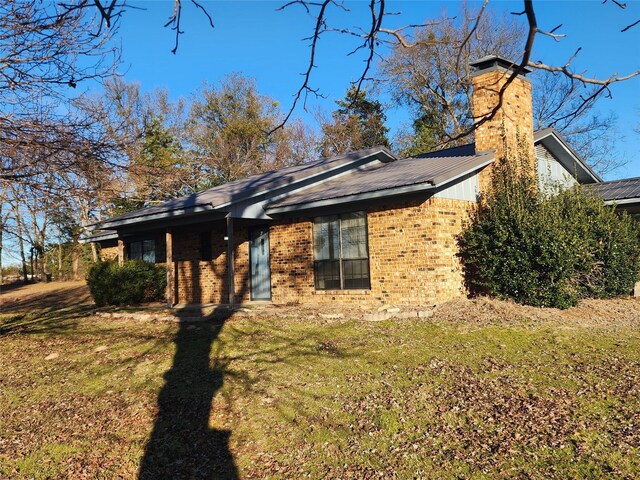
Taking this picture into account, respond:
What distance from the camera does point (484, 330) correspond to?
8.75 metres

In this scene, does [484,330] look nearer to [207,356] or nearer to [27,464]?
[207,356]

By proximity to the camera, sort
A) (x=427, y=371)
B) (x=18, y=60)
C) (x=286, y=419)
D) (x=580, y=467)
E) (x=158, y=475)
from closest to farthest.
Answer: (x=580, y=467)
(x=158, y=475)
(x=286, y=419)
(x=427, y=371)
(x=18, y=60)

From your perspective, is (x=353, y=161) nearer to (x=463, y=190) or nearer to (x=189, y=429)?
(x=463, y=190)

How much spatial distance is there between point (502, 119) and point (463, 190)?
6.80 ft

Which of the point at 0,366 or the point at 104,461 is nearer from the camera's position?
the point at 104,461

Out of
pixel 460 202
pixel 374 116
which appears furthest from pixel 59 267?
pixel 460 202

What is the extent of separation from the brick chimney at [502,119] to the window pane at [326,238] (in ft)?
12.4

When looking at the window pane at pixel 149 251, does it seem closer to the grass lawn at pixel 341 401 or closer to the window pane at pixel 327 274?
the window pane at pixel 327 274

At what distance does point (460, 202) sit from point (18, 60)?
29.5 feet

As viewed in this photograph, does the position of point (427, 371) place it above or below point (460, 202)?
below

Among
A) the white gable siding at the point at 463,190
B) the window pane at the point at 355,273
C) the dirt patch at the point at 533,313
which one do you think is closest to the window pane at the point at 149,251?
the window pane at the point at 355,273

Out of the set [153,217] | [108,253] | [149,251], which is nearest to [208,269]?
[153,217]

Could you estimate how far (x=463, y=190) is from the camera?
11.9m

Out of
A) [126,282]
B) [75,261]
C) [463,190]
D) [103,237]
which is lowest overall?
[126,282]
